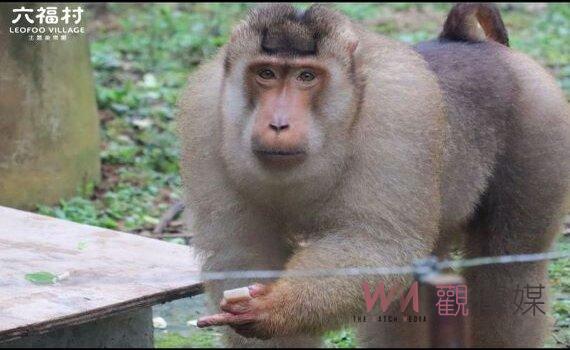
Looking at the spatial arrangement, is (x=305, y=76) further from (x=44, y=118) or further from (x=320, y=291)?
(x=44, y=118)

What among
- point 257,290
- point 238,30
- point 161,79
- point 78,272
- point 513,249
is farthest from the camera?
point 161,79

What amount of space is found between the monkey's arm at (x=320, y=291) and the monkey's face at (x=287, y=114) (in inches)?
14.2

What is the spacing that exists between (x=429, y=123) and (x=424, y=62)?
1.47ft

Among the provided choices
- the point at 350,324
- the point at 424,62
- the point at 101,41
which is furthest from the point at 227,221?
the point at 101,41

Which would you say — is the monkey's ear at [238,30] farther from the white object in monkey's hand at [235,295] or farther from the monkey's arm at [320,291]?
the white object in monkey's hand at [235,295]

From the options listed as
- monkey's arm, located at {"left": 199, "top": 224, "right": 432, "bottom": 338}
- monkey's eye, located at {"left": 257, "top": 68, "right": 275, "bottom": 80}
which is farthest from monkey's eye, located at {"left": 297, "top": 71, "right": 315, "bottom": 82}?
monkey's arm, located at {"left": 199, "top": 224, "right": 432, "bottom": 338}

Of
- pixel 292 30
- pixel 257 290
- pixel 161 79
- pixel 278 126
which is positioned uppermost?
pixel 161 79

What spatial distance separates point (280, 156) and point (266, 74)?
0.49 meters

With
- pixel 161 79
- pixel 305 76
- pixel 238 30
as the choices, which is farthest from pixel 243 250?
pixel 161 79

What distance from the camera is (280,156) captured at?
15.7ft

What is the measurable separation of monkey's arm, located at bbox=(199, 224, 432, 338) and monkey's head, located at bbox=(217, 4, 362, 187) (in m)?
0.35

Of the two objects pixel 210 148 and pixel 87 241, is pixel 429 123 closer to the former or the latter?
pixel 210 148

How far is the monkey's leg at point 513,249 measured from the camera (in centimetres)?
614

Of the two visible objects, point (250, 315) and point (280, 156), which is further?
point (280, 156)
